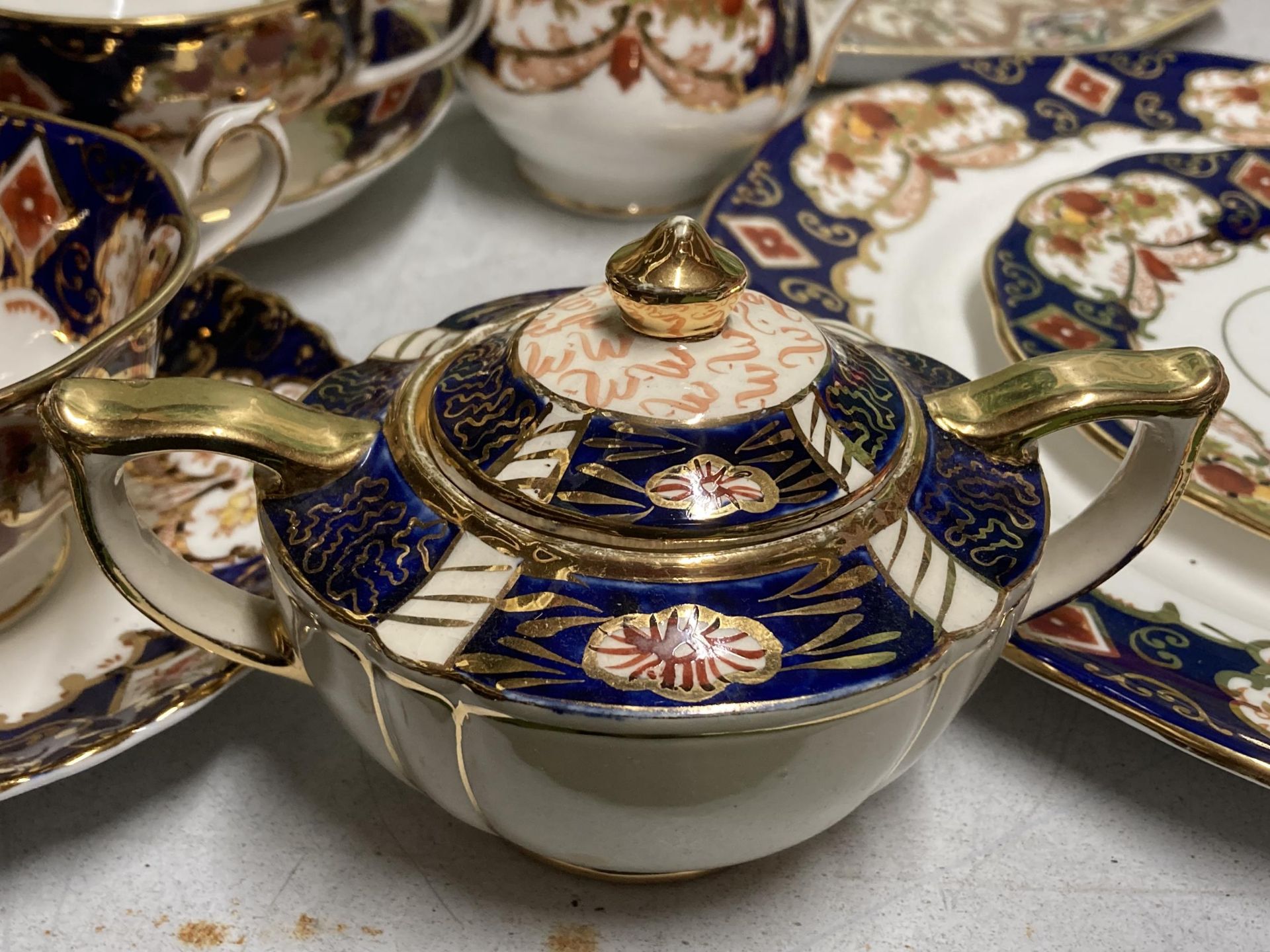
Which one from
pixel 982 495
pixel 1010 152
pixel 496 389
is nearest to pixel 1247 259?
pixel 1010 152

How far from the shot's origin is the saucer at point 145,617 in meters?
0.49

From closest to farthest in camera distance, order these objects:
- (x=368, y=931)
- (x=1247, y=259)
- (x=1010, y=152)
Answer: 1. (x=368, y=931)
2. (x=1247, y=259)
3. (x=1010, y=152)

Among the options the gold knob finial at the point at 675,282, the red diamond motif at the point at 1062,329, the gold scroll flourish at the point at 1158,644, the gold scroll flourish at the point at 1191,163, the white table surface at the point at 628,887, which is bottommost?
the white table surface at the point at 628,887

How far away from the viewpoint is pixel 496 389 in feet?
1.41

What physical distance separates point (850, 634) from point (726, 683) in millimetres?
48

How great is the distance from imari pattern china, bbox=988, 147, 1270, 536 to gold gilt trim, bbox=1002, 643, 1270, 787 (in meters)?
0.18

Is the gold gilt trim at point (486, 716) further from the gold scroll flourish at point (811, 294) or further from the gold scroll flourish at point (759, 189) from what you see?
the gold scroll flourish at point (759, 189)

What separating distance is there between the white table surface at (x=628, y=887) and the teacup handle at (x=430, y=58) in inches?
17.8

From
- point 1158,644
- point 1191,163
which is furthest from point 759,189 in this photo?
point 1158,644

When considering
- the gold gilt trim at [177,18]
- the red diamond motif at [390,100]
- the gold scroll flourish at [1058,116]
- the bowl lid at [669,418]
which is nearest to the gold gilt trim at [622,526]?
the bowl lid at [669,418]

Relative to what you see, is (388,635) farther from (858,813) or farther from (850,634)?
(858,813)

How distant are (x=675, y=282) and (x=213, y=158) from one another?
376mm

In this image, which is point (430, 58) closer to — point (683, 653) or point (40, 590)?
point (40, 590)

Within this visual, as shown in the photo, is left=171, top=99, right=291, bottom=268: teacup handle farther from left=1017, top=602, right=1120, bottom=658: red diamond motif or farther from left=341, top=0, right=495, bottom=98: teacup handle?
left=1017, top=602, right=1120, bottom=658: red diamond motif
